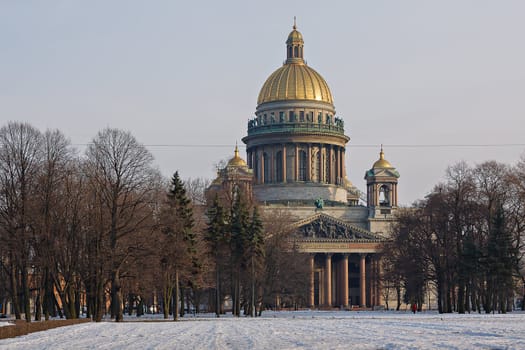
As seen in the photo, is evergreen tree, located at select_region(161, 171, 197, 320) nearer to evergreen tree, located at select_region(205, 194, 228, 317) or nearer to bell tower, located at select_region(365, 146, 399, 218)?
evergreen tree, located at select_region(205, 194, 228, 317)

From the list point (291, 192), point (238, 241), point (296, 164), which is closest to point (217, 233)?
point (238, 241)

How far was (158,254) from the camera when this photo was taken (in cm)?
7275

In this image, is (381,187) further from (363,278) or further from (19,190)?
(19,190)

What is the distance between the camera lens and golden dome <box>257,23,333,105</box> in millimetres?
161875

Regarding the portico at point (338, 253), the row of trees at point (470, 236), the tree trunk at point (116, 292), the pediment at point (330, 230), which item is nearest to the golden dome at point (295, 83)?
the pediment at point (330, 230)

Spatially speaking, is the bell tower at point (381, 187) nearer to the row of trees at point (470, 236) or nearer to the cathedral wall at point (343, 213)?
the cathedral wall at point (343, 213)

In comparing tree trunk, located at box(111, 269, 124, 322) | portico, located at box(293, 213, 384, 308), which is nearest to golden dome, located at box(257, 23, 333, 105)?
portico, located at box(293, 213, 384, 308)

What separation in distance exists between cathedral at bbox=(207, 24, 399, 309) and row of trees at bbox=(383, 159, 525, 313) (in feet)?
152

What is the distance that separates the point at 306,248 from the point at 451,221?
5455cm

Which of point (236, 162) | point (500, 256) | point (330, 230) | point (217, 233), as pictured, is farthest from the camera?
point (330, 230)

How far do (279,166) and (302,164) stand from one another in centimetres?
337

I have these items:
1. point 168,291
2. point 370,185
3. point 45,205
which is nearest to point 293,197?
point 370,185

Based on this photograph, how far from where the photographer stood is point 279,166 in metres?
164

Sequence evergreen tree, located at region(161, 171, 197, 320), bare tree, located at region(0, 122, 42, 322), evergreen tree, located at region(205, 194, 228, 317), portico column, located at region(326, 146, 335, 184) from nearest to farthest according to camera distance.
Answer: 1. bare tree, located at region(0, 122, 42, 322)
2. evergreen tree, located at region(161, 171, 197, 320)
3. evergreen tree, located at region(205, 194, 228, 317)
4. portico column, located at region(326, 146, 335, 184)
